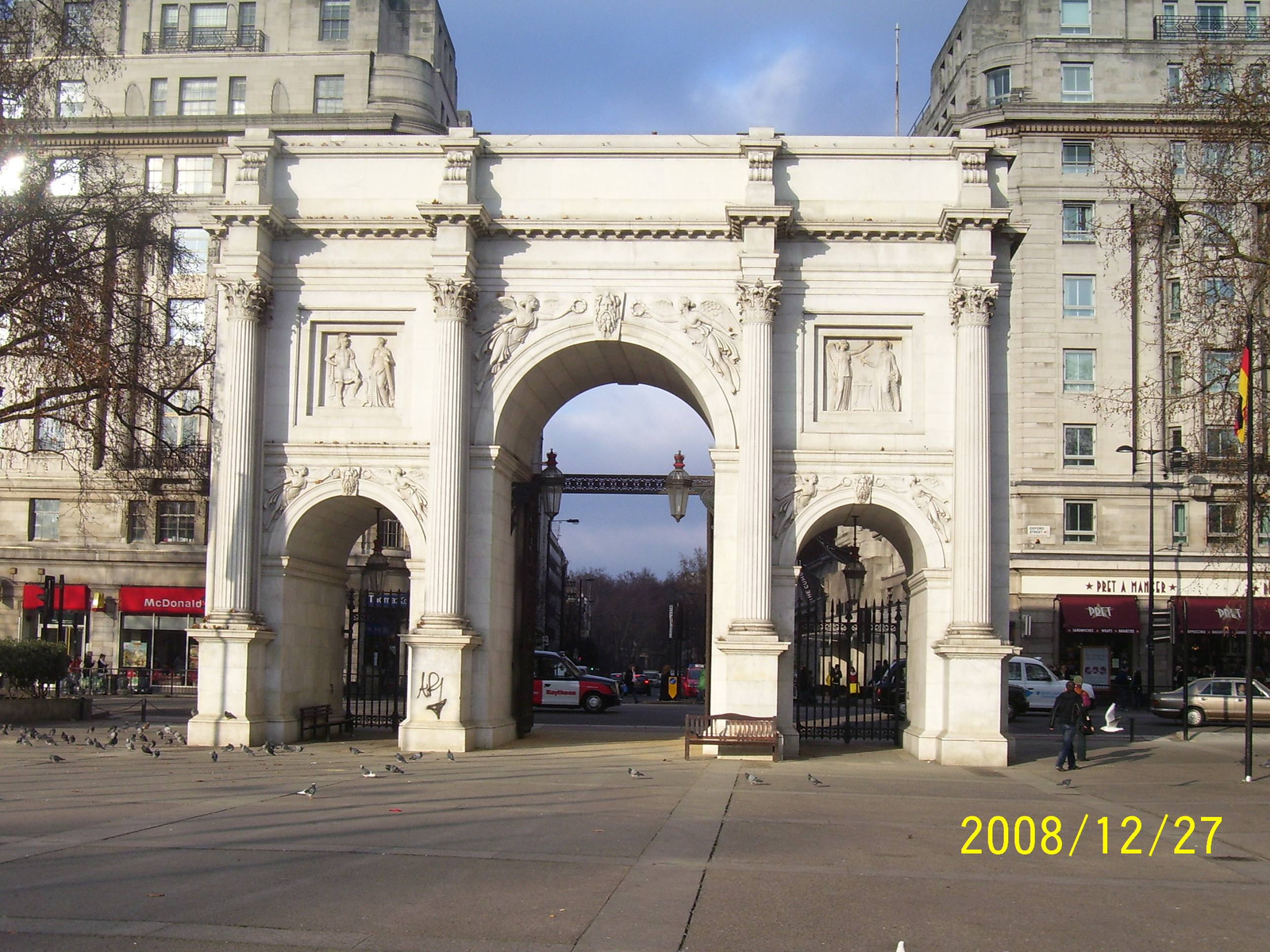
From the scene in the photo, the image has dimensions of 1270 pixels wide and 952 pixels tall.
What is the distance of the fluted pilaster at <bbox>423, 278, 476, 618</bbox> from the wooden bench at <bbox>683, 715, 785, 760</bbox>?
17.4 ft

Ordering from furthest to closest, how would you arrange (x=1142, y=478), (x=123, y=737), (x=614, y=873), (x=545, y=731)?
(x=1142, y=478)
(x=545, y=731)
(x=123, y=737)
(x=614, y=873)

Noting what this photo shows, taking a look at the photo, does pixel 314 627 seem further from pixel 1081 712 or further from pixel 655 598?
pixel 655 598

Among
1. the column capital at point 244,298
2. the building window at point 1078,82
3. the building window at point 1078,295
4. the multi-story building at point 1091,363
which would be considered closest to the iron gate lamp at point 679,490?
the column capital at point 244,298

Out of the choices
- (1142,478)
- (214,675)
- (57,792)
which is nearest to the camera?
(57,792)

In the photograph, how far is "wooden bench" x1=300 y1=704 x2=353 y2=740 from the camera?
2738 centimetres

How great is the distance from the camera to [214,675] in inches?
1018

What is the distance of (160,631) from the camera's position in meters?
53.0

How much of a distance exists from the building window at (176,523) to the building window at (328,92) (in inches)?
675

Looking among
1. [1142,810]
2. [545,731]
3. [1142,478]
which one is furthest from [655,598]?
[1142,810]

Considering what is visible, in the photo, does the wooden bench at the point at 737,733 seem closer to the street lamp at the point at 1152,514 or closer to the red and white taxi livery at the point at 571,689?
the red and white taxi livery at the point at 571,689

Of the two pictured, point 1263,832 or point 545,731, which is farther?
point 545,731

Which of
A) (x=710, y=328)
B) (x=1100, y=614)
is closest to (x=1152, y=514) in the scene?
(x=1100, y=614)

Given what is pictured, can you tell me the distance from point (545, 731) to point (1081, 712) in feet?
42.8
